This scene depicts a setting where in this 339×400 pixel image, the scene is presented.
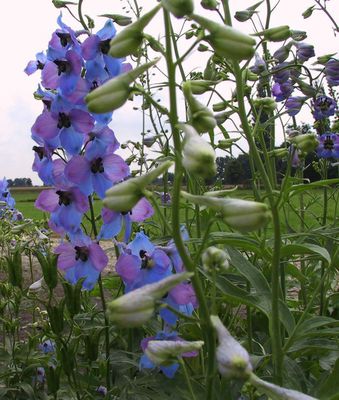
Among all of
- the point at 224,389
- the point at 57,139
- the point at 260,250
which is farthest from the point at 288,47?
the point at 224,389

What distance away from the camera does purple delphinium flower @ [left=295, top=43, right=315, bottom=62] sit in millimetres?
3428

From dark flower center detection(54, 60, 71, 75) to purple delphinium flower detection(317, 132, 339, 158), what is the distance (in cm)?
240

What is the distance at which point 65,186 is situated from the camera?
62.1 inches

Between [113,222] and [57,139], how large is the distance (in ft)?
0.92

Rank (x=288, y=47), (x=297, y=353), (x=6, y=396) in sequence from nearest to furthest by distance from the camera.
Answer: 1. (x=297, y=353)
2. (x=6, y=396)
3. (x=288, y=47)

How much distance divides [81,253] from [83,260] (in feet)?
0.08

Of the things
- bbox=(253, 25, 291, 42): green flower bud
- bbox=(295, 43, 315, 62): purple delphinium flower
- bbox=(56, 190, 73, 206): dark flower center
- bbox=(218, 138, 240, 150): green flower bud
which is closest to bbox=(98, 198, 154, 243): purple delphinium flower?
bbox=(56, 190, 73, 206): dark flower center

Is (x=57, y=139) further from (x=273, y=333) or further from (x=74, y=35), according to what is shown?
(x=273, y=333)

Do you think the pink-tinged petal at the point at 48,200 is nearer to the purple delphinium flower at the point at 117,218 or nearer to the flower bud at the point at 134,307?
the purple delphinium flower at the point at 117,218

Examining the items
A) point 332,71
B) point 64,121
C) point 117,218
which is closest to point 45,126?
point 64,121

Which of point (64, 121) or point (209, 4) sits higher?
point (209, 4)

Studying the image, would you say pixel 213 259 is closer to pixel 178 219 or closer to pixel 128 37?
pixel 178 219

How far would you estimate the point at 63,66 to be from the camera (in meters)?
1.56

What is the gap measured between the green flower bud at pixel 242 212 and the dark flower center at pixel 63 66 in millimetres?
663
